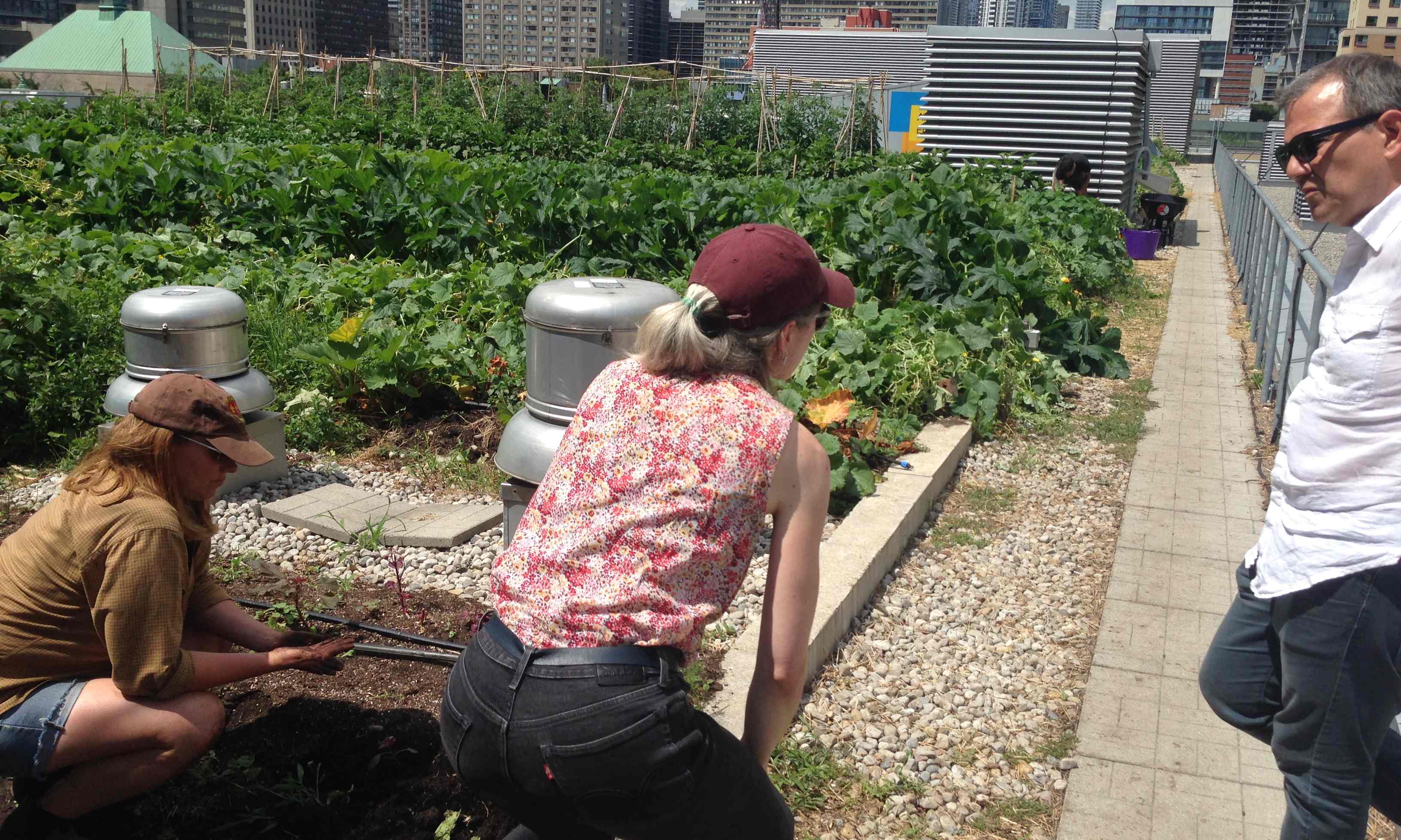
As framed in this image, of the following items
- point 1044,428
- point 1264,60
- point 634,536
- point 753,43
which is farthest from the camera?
point 1264,60

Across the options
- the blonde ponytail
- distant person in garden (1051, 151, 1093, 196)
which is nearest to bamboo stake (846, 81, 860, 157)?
distant person in garden (1051, 151, 1093, 196)

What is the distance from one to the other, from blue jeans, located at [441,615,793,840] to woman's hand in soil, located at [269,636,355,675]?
35.3 inches

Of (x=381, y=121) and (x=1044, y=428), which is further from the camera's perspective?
(x=381, y=121)

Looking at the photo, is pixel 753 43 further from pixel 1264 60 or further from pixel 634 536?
pixel 1264 60

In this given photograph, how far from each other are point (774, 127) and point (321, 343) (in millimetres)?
18350

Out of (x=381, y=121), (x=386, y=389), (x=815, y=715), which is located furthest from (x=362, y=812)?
(x=381, y=121)

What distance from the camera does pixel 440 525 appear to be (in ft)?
15.8

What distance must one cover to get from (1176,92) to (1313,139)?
54013mm

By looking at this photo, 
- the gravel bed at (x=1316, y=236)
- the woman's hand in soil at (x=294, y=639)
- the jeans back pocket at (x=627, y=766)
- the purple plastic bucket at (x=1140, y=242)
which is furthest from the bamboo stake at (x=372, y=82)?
the jeans back pocket at (x=627, y=766)

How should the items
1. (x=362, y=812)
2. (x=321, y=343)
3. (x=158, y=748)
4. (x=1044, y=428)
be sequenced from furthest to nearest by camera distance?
(x=1044, y=428) → (x=321, y=343) → (x=362, y=812) → (x=158, y=748)

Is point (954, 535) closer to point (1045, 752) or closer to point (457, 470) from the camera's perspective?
point (1045, 752)

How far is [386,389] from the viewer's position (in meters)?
6.22

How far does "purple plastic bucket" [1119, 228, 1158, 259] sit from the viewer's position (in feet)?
53.4

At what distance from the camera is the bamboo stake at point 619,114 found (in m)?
24.0
